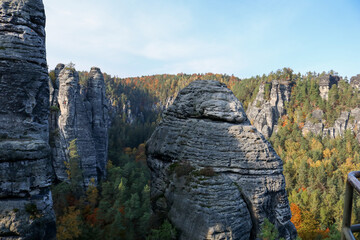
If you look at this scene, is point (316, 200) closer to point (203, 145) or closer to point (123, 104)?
point (203, 145)

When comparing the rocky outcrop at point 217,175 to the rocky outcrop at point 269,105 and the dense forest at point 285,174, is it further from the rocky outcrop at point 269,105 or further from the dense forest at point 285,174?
the rocky outcrop at point 269,105

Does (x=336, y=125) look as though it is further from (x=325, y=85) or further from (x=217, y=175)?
(x=217, y=175)

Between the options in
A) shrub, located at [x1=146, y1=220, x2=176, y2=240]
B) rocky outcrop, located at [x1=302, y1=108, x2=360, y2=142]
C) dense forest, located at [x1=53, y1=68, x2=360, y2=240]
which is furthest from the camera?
rocky outcrop, located at [x1=302, y1=108, x2=360, y2=142]

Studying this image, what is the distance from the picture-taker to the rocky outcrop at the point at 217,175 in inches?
578

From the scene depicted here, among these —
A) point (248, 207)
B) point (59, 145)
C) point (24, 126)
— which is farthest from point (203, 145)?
point (59, 145)

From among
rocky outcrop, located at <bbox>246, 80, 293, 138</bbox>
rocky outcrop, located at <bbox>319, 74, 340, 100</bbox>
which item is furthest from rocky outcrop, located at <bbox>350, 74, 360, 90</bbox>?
rocky outcrop, located at <bbox>246, 80, 293, 138</bbox>

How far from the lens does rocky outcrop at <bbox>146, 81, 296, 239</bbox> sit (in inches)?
578

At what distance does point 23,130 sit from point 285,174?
204ft

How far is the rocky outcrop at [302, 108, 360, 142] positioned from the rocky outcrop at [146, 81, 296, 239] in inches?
3401

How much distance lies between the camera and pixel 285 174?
59.3 metres

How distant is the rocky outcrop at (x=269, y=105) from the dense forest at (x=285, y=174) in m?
3.64

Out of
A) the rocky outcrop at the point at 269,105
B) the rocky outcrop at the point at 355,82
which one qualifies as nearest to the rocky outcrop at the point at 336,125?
the rocky outcrop at the point at 269,105

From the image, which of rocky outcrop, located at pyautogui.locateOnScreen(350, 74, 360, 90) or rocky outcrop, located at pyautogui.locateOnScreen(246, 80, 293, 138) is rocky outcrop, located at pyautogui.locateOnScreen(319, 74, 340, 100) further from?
rocky outcrop, located at pyautogui.locateOnScreen(246, 80, 293, 138)

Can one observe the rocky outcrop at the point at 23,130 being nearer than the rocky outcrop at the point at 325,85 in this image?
Yes
